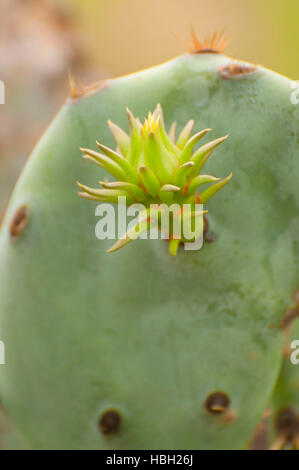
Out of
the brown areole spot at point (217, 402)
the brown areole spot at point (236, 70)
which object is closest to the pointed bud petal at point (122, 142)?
the brown areole spot at point (236, 70)

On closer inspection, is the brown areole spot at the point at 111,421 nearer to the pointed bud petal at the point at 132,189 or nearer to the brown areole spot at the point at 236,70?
the pointed bud petal at the point at 132,189

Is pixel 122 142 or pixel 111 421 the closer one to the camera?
pixel 122 142

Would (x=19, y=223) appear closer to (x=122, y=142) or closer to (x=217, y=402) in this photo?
(x=122, y=142)

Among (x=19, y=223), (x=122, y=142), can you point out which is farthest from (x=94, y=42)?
(x=122, y=142)

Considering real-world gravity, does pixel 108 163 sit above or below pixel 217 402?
above

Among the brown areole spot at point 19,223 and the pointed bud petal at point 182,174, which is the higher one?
the pointed bud petal at point 182,174

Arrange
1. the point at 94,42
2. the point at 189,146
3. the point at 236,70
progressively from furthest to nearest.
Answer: the point at 94,42
the point at 236,70
the point at 189,146
